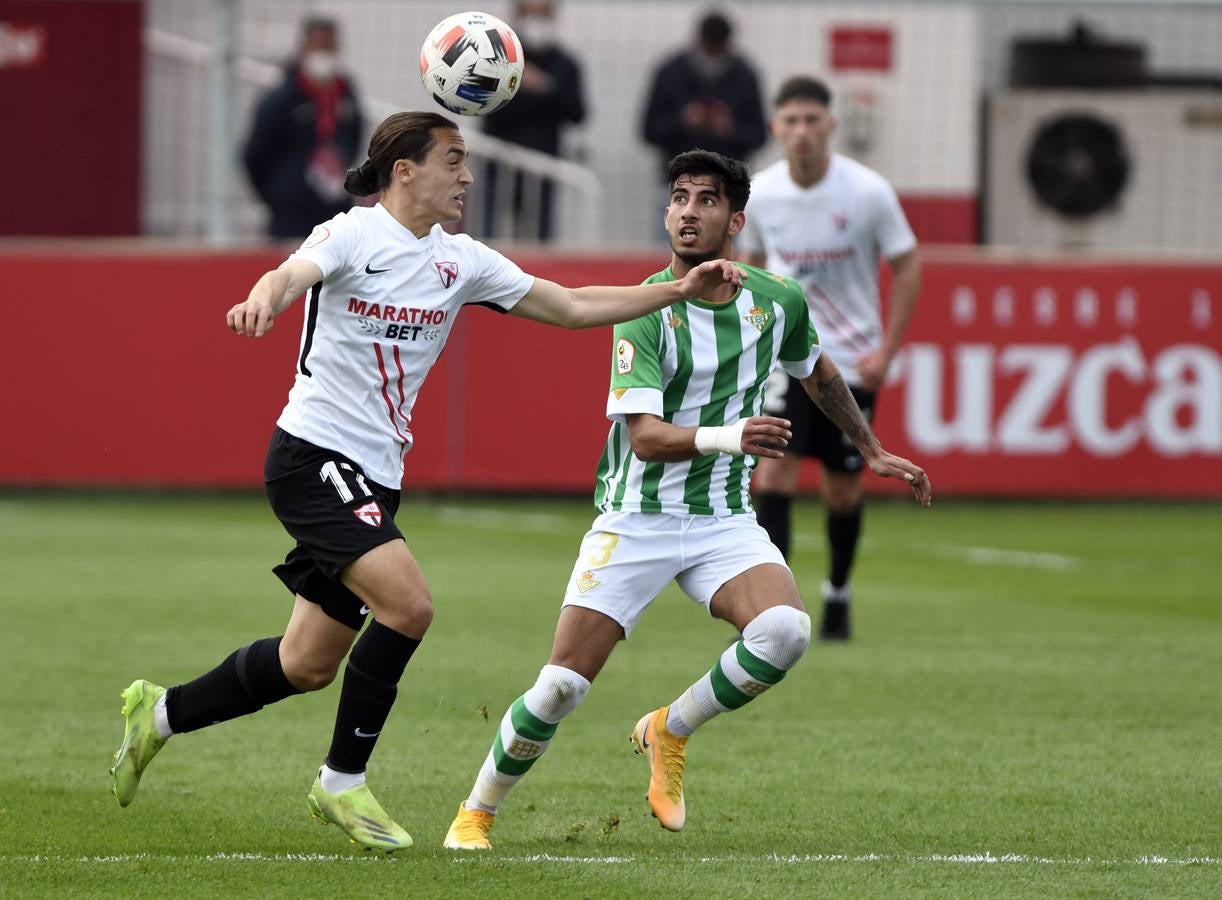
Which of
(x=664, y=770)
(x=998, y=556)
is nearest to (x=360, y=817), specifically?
(x=664, y=770)

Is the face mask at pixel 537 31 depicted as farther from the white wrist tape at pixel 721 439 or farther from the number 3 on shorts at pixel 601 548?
the white wrist tape at pixel 721 439

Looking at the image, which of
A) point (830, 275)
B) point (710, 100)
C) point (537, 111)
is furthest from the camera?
point (537, 111)

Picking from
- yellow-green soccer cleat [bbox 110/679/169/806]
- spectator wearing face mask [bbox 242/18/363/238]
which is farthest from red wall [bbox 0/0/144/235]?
yellow-green soccer cleat [bbox 110/679/169/806]

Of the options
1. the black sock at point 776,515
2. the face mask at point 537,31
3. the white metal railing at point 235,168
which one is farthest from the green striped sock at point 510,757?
the face mask at point 537,31

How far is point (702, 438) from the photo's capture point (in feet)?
19.4

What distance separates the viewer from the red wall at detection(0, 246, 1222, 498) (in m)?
15.8

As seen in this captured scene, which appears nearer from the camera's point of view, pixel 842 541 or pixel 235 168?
pixel 842 541

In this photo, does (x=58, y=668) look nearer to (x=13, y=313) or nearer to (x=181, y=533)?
(x=181, y=533)

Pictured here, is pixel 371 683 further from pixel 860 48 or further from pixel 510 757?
pixel 860 48

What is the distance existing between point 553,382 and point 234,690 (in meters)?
9.95

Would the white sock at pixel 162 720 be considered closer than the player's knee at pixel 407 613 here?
No

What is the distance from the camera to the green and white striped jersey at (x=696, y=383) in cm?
628

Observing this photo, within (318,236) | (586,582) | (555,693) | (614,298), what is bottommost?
(555,693)

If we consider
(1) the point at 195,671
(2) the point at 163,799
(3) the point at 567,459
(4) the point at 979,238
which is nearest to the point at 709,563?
(2) the point at 163,799
